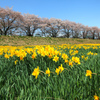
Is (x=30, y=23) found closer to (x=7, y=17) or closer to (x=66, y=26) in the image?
(x=7, y=17)

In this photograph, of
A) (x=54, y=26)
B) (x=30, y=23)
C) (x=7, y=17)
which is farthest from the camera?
(x=54, y=26)

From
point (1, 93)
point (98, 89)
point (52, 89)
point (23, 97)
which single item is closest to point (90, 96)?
point (98, 89)

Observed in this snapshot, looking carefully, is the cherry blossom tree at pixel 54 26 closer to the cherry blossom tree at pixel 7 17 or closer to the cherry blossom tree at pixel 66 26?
the cherry blossom tree at pixel 66 26

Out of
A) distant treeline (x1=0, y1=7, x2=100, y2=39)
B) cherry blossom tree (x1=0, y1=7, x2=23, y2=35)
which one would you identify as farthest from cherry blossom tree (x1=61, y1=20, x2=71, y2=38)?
cherry blossom tree (x1=0, y1=7, x2=23, y2=35)

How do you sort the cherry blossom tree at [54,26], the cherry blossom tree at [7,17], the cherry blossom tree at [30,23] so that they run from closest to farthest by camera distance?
the cherry blossom tree at [7,17] < the cherry blossom tree at [30,23] < the cherry blossom tree at [54,26]

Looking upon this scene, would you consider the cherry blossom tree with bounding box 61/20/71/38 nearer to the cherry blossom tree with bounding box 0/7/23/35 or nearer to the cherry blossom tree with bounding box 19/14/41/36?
the cherry blossom tree with bounding box 19/14/41/36

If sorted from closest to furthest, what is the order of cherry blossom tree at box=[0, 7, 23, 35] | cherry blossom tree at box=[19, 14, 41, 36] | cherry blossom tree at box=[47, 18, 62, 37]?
cherry blossom tree at box=[0, 7, 23, 35] < cherry blossom tree at box=[19, 14, 41, 36] < cherry blossom tree at box=[47, 18, 62, 37]

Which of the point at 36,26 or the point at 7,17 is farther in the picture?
the point at 36,26

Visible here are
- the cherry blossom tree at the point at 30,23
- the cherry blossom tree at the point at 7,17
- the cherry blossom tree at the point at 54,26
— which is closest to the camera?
the cherry blossom tree at the point at 7,17

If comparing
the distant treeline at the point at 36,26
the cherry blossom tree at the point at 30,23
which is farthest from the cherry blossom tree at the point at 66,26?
the cherry blossom tree at the point at 30,23

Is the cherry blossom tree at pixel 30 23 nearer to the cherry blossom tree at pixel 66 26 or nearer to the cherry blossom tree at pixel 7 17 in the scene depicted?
the cherry blossom tree at pixel 7 17

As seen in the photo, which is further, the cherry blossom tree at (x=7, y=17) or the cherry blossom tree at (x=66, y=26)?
the cherry blossom tree at (x=66, y=26)

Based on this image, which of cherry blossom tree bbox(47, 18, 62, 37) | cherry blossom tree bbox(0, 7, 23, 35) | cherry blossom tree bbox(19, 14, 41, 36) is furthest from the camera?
cherry blossom tree bbox(47, 18, 62, 37)

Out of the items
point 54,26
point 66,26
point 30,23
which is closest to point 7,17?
point 30,23
